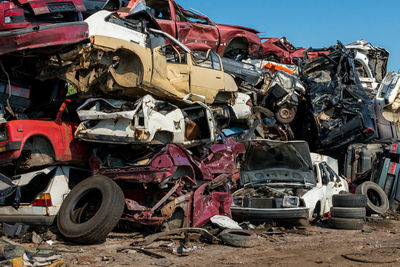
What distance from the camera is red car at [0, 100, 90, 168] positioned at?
6.22 metres

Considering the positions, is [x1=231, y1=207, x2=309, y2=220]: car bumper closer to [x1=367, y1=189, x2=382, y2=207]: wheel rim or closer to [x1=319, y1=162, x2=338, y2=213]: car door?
[x1=319, y1=162, x2=338, y2=213]: car door

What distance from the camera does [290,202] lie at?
792cm

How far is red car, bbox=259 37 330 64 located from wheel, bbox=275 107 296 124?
18.8 feet

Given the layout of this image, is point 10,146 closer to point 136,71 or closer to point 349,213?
point 136,71

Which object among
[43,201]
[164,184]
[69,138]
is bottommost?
[43,201]

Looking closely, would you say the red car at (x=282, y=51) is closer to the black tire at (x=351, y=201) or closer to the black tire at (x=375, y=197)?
the black tire at (x=375, y=197)

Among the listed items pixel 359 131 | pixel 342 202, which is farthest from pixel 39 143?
pixel 359 131

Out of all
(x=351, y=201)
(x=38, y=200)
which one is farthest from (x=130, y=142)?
(x=351, y=201)

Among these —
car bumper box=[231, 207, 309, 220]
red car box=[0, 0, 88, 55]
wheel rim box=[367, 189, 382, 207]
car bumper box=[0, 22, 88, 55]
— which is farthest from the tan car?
wheel rim box=[367, 189, 382, 207]

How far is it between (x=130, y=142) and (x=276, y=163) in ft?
13.8

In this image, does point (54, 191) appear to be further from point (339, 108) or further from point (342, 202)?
point (339, 108)

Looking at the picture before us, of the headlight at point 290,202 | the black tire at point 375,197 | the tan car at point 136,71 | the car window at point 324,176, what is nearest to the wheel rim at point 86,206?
the tan car at point 136,71

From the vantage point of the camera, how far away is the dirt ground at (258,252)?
514 cm

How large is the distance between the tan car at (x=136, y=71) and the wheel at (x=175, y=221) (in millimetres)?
2431
